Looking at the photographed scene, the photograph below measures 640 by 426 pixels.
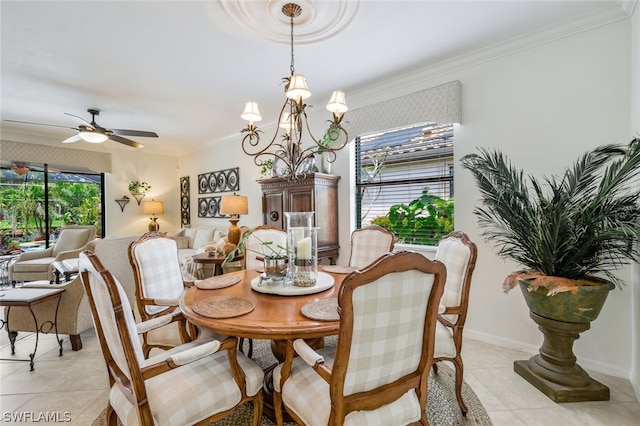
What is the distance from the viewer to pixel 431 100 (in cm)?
289

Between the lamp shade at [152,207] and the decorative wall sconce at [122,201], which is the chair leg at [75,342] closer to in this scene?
the lamp shade at [152,207]

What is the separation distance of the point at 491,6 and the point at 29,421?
403cm

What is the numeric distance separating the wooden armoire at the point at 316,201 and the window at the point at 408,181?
34 centimetres

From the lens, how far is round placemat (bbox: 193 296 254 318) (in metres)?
1.39

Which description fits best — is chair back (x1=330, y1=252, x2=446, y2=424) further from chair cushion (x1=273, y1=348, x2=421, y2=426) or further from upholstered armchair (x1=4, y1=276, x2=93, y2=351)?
upholstered armchair (x1=4, y1=276, x2=93, y2=351)

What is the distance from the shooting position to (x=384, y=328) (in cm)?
103

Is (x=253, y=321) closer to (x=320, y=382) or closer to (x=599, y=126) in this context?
(x=320, y=382)

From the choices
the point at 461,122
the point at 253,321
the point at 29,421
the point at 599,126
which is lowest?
the point at 29,421

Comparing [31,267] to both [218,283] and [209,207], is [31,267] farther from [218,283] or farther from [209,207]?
[218,283]

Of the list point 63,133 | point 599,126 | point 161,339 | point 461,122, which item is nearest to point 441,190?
point 461,122

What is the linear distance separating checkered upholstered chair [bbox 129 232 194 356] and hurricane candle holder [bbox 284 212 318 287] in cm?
77

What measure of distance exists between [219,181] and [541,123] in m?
5.12

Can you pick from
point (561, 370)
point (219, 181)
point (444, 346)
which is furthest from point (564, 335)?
point (219, 181)

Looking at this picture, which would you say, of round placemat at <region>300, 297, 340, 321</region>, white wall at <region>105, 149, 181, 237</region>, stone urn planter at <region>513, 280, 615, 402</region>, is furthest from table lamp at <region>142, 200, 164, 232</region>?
stone urn planter at <region>513, 280, 615, 402</region>
